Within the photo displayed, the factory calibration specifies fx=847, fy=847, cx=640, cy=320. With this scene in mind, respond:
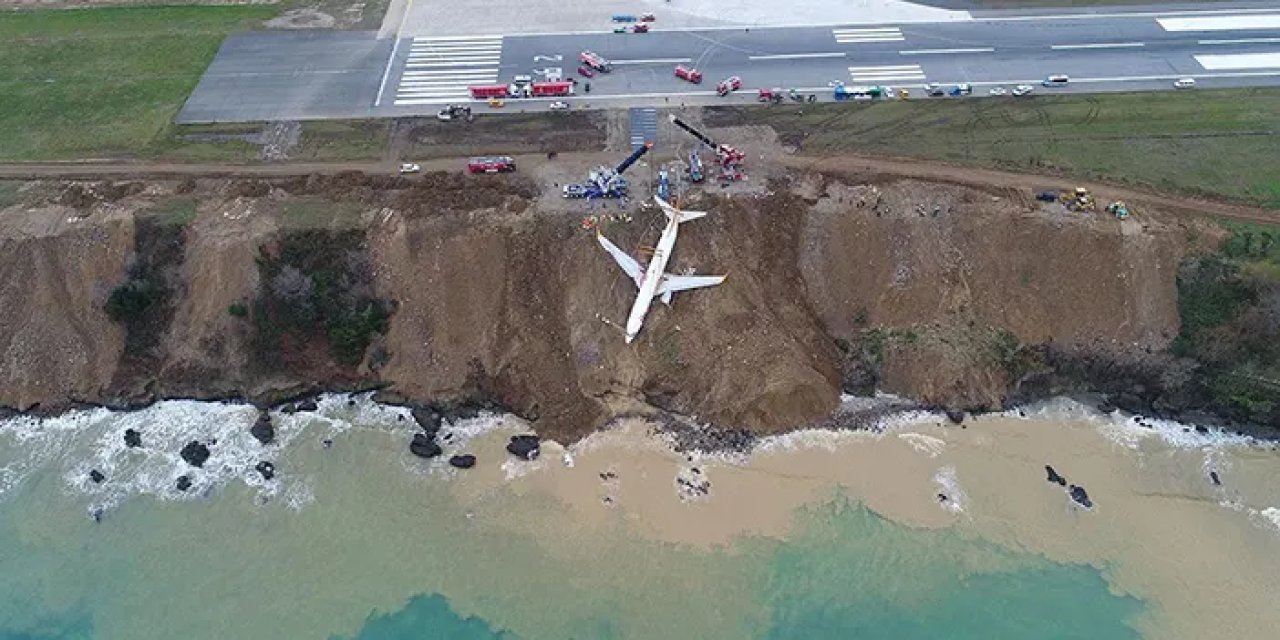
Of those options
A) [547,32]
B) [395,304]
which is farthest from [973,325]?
[547,32]

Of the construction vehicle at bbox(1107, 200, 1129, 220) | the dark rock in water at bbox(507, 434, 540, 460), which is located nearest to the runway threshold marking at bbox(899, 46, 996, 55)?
the construction vehicle at bbox(1107, 200, 1129, 220)

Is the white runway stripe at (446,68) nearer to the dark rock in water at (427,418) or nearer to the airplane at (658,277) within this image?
the airplane at (658,277)

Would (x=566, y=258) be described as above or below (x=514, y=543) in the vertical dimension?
above

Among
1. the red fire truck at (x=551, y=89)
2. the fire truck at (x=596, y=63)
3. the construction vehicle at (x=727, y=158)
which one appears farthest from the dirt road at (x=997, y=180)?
the red fire truck at (x=551, y=89)

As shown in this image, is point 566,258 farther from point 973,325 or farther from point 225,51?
point 225,51

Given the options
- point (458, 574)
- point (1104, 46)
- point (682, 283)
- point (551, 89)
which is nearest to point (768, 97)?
point (551, 89)
